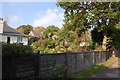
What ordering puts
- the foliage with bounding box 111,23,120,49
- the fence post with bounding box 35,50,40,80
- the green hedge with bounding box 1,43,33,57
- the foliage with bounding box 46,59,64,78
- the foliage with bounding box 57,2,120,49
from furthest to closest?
the foliage with bounding box 111,23,120,49
the foliage with bounding box 57,2,120,49
the foliage with bounding box 46,59,64,78
the fence post with bounding box 35,50,40,80
the green hedge with bounding box 1,43,33,57

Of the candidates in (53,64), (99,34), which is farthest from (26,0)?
(99,34)

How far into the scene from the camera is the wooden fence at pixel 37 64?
466 centimetres

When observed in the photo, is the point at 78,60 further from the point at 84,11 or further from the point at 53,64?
the point at 84,11

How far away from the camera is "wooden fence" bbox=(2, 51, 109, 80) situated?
4.66 meters

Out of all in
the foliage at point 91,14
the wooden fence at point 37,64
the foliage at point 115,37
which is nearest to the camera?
the wooden fence at point 37,64

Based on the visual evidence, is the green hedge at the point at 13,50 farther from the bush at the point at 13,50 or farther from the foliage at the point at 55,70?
the foliage at the point at 55,70

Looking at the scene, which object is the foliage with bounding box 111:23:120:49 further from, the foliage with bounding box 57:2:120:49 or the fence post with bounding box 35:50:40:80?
the fence post with bounding box 35:50:40:80

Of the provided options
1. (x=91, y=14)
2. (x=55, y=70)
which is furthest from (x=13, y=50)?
(x=91, y=14)

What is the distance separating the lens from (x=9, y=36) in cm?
2364

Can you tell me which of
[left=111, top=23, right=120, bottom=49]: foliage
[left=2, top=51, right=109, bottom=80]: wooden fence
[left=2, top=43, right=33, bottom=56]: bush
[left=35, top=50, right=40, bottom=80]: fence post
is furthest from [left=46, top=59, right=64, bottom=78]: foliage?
[left=111, top=23, right=120, bottom=49]: foliage

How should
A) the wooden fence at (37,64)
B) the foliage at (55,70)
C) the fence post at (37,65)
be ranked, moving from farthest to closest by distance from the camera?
the foliage at (55,70), the fence post at (37,65), the wooden fence at (37,64)

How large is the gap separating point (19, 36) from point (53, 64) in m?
21.3

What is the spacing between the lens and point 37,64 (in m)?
5.56

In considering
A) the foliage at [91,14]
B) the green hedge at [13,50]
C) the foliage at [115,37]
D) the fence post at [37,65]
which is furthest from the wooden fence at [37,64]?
the foliage at [115,37]
